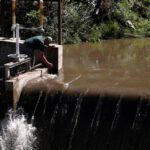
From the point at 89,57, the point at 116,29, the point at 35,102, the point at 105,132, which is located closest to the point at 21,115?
the point at 35,102

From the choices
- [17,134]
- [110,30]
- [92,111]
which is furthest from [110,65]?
[110,30]

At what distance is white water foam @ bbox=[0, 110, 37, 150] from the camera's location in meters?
13.6

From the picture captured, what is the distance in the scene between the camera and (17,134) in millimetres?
13789

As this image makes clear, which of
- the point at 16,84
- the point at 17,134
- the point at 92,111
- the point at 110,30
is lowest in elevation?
the point at 17,134

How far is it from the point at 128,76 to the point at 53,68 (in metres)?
2.24

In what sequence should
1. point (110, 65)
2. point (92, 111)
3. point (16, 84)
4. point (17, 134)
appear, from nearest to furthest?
1. point (92, 111)
2. point (17, 134)
3. point (16, 84)
4. point (110, 65)

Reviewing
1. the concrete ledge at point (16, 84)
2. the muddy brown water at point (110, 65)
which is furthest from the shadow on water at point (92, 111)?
the concrete ledge at point (16, 84)

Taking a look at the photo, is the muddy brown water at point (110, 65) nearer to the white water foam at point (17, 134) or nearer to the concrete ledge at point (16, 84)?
the concrete ledge at point (16, 84)

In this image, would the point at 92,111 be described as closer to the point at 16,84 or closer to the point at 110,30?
the point at 16,84

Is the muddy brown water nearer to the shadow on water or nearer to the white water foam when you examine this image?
the shadow on water

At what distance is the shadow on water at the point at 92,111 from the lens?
12.5 meters

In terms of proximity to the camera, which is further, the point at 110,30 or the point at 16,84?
the point at 110,30

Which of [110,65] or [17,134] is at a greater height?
[110,65]

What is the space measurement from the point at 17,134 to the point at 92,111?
211 centimetres
